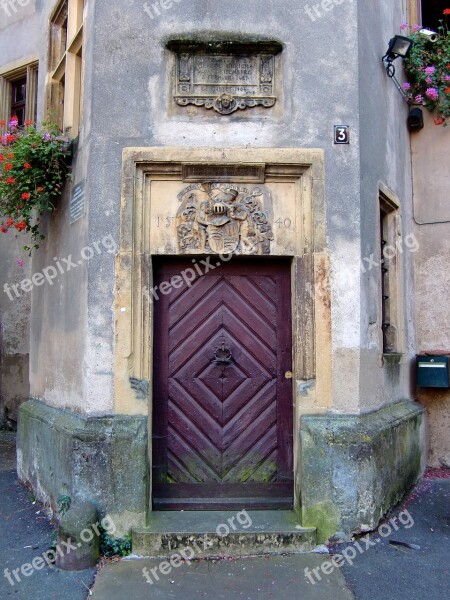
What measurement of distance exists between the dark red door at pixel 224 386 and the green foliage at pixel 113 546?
60 cm

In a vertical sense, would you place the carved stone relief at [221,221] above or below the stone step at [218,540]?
above

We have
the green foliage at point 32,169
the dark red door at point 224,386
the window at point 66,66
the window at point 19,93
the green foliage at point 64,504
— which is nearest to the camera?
the green foliage at point 64,504

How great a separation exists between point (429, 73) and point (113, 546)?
6.07 metres

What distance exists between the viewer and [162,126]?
526cm

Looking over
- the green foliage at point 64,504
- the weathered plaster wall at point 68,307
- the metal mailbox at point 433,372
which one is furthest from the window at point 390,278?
the green foliage at point 64,504

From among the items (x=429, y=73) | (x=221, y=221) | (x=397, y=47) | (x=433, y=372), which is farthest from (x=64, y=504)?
(x=429, y=73)

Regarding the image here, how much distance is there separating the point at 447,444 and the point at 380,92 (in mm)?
4110

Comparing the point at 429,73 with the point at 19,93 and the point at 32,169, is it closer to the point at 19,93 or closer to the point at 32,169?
the point at 32,169

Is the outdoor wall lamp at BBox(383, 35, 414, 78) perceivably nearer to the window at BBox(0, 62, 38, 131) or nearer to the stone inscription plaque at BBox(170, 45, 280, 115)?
the stone inscription plaque at BBox(170, 45, 280, 115)

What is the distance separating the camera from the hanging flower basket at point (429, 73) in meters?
6.80

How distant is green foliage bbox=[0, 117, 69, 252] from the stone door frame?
3.06 feet

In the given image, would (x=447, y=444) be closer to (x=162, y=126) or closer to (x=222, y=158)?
(x=222, y=158)

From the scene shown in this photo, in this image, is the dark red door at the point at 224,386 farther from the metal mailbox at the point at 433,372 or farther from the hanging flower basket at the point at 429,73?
the hanging flower basket at the point at 429,73

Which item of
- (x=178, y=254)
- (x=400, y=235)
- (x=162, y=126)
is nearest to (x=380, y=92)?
(x=400, y=235)
